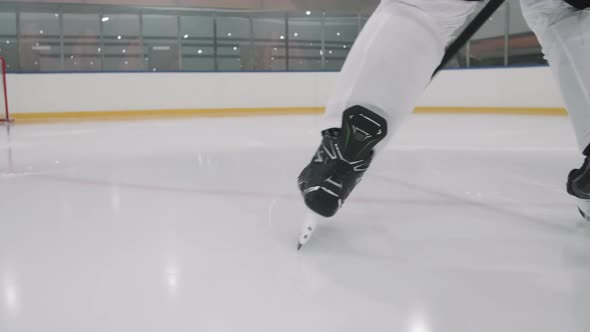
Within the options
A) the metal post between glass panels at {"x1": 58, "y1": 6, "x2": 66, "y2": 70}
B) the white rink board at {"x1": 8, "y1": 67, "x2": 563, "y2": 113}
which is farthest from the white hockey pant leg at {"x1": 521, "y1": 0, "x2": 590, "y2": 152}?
the metal post between glass panels at {"x1": 58, "y1": 6, "x2": 66, "y2": 70}

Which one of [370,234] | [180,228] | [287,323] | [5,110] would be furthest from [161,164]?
[5,110]

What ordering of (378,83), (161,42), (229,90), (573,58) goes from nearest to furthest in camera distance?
1. (378,83)
2. (573,58)
3. (229,90)
4. (161,42)

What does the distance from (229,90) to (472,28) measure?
530cm

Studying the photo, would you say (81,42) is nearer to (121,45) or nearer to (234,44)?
(121,45)

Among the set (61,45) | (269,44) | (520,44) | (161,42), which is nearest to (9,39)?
(61,45)

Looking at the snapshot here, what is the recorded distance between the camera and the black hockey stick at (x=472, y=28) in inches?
38.9

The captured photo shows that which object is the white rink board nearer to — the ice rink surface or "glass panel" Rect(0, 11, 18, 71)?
"glass panel" Rect(0, 11, 18, 71)

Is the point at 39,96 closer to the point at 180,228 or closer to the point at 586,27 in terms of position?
the point at 180,228

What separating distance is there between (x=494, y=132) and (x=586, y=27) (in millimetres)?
2465

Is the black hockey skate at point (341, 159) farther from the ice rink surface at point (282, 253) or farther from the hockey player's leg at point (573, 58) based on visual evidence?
the hockey player's leg at point (573, 58)

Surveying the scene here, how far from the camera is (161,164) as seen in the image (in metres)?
2.09

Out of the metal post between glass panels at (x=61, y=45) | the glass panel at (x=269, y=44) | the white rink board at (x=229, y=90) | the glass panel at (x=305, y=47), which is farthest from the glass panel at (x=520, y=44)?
the metal post between glass panels at (x=61, y=45)

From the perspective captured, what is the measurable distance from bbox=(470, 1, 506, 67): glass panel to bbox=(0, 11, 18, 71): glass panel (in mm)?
5895

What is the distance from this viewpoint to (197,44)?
8.07 meters
